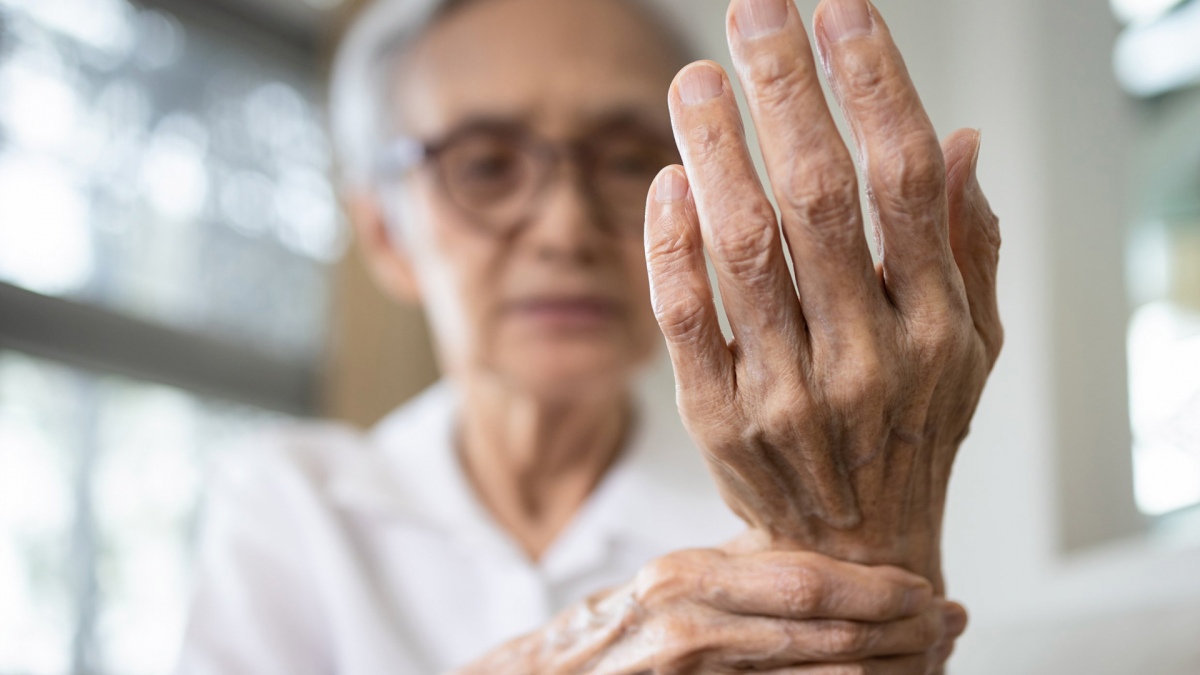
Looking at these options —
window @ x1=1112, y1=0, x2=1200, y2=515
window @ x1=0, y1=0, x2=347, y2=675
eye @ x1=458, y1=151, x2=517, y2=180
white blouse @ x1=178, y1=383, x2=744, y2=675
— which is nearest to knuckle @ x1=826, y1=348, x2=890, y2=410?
white blouse @ x1=178, y1=383, x2=744, y2=675

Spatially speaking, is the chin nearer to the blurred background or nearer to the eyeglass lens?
the eyeglass lens

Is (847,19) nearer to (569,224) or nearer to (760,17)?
(760,17)

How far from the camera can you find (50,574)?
4.92 ft

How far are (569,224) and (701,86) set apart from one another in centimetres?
43

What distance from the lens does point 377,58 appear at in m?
1.01

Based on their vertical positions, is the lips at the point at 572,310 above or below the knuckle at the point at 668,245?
above

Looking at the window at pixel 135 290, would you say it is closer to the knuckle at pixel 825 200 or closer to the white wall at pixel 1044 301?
the white wall at pixel 1044 301

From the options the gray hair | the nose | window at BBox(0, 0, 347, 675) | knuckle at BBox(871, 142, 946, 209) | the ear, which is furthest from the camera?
window at BBox(0, 0, 347, 675)

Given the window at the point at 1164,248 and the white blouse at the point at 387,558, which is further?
the window at the point at 1164,248

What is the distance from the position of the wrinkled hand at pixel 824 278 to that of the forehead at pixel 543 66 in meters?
0.48

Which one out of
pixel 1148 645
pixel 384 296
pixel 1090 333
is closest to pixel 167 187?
pixel 384 296

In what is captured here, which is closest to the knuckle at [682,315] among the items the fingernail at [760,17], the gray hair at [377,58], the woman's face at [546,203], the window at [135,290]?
the fingernail at [760,17]

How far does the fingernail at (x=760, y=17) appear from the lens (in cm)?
39

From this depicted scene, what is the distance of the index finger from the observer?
0.46 meters
